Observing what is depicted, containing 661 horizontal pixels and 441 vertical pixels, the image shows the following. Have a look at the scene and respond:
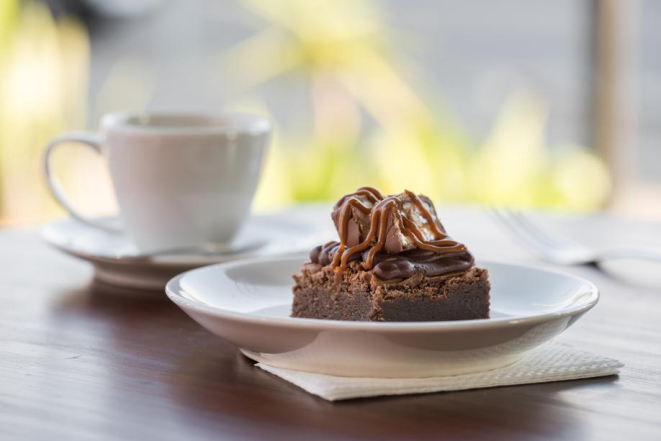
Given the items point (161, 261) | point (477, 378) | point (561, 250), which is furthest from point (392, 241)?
point (561, 250)

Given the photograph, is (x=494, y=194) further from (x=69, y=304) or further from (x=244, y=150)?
(x=69, y=304)

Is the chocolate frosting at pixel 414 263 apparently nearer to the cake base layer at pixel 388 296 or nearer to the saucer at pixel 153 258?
the cake base layer at pixel 388 296

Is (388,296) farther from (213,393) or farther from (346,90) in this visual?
(346,90)

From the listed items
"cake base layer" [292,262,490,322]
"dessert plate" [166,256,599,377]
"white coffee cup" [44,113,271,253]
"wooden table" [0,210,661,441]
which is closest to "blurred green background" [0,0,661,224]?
"white coffee cup" [44,113,271,253]

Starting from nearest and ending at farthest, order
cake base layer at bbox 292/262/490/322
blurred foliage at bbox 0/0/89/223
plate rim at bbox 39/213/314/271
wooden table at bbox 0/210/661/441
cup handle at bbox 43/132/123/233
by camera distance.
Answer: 1. wooden table at bbox 0/210/661/441
2. cake base layer at bbox 292/262/490/322
3. plate rim at bbox 39/213/314/271
4. cup handle at bbox 43/132/123/233
5. blurred foliage at bbox 0/0/89/223

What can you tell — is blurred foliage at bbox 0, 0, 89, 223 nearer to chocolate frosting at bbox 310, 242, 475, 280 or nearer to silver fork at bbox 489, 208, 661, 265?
silver fork at bbox 489, 208, 661, 265

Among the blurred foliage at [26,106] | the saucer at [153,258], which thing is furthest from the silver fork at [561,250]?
the blurred foliage at [26,106]

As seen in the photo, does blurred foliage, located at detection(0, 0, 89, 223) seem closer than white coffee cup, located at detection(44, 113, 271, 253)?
No
